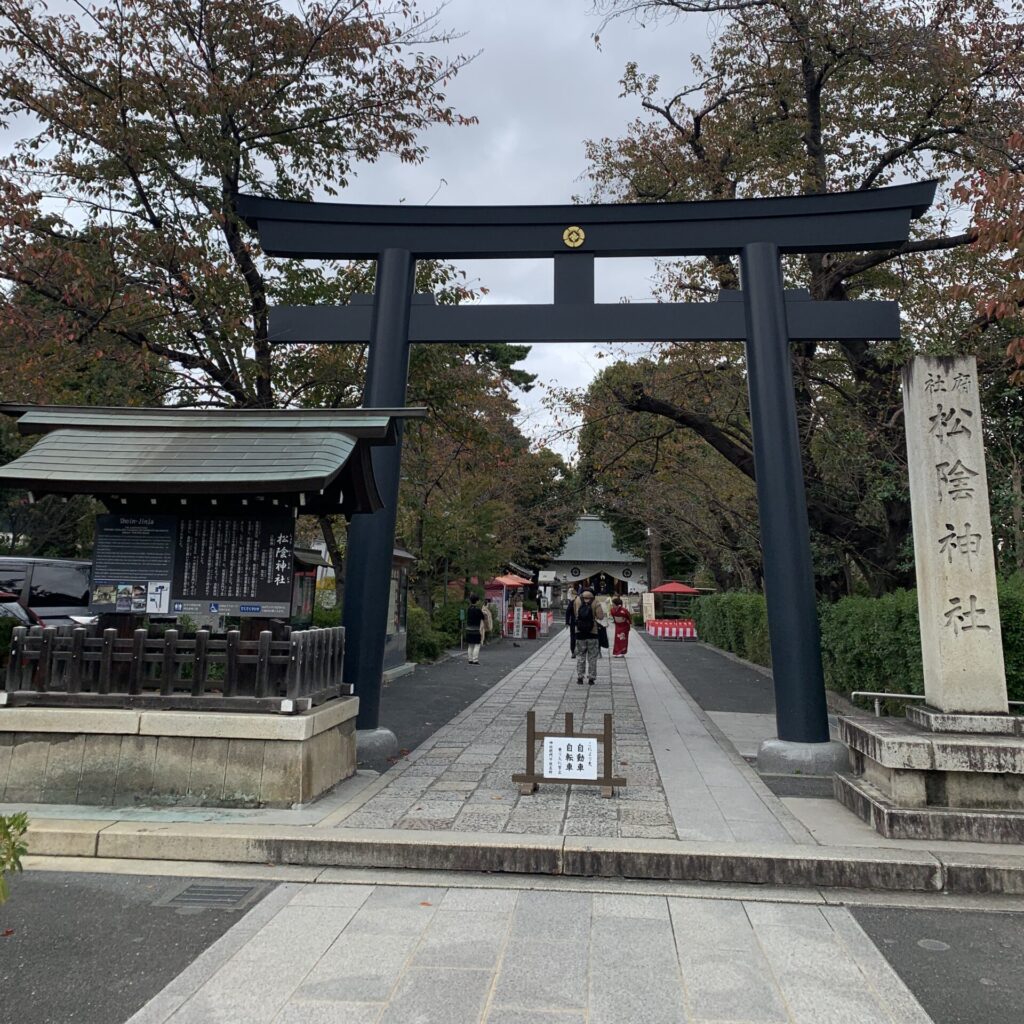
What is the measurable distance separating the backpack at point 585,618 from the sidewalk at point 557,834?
6.42 m

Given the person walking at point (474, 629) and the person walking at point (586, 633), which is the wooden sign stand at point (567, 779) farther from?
the person walking at point (474, 629)

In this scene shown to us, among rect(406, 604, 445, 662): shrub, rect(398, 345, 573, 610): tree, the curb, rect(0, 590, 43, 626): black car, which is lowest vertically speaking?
the curb

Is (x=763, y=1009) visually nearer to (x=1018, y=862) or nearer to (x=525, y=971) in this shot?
(x=525, y=971)

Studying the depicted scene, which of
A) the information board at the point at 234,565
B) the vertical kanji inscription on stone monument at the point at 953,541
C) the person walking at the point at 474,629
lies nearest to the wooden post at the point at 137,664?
the information board at the point at 234,565

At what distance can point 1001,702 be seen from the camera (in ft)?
19.1

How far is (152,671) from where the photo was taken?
6352mm

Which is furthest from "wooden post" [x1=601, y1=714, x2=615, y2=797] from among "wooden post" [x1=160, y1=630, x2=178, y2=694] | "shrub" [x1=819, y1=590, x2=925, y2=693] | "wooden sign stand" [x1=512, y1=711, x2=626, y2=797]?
"shrub" [x1=819, y1=590, x2=925, y2=693]

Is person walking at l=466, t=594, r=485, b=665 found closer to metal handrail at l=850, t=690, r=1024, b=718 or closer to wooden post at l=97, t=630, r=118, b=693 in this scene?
metal handrail at l=850, t=690, r=1024, b=718

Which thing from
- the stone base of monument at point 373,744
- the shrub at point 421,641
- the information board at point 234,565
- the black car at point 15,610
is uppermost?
the information board at point 234,565

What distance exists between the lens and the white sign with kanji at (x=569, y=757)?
650 centimetres

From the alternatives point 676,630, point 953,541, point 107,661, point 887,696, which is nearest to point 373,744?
point 107,661

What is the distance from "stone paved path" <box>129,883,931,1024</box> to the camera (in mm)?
3359

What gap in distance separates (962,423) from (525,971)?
5384mm

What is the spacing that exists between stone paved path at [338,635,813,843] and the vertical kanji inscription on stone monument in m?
1.75
